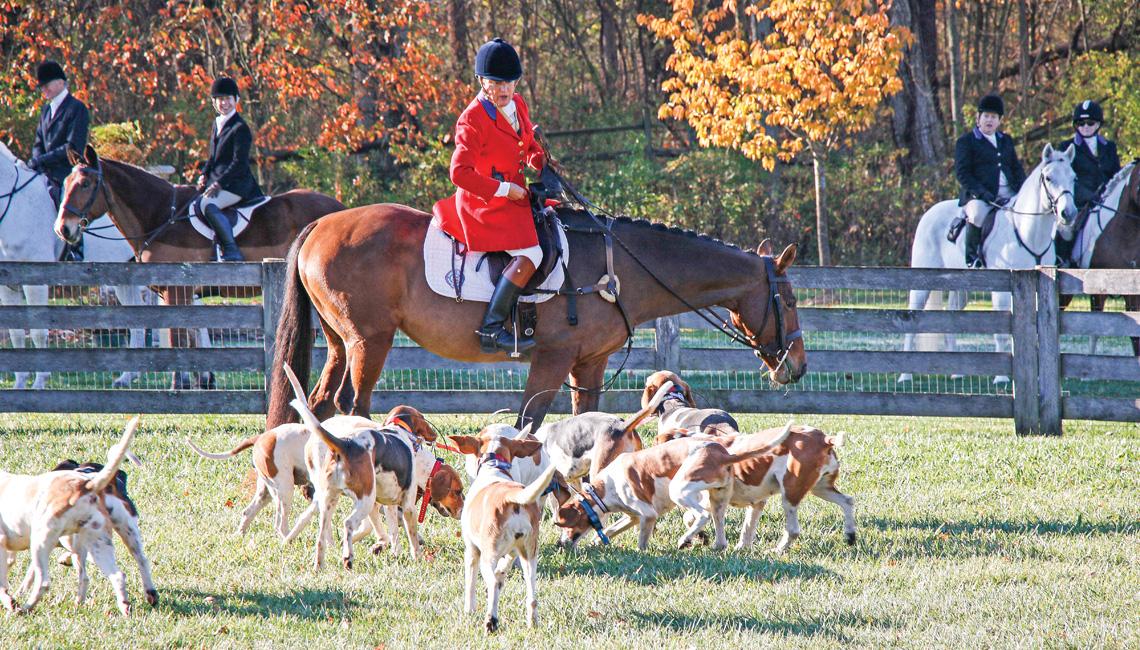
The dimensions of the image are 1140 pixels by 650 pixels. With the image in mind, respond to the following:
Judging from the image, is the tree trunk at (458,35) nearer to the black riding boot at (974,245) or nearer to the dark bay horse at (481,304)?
the black riding boot at (974,245)

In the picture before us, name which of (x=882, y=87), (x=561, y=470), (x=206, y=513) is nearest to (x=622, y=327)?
(x=561, y=470)

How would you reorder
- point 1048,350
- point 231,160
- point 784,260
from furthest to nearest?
1. point 231,160
2. point 1048,350
3. point 784,260

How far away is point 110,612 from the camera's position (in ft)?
16.0

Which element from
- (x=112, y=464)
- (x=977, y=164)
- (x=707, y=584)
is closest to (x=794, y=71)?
(x=977, y=164)

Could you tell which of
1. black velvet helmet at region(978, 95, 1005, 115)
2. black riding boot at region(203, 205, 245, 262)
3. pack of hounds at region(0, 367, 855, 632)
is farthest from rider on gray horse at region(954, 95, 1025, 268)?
black riding boot at region(203, 205, 245, 262)

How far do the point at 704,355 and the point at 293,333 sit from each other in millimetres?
3940

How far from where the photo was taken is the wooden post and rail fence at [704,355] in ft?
32.4

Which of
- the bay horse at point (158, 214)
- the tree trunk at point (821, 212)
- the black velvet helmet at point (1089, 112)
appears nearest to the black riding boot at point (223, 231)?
the bay horse at point (158, 214)

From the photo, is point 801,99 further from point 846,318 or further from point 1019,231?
point 846,318

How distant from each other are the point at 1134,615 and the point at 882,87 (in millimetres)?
14450

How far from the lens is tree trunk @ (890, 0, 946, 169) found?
24.0 metres

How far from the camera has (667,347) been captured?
34.0ft

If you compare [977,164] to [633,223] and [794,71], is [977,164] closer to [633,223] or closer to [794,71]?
[794,71]

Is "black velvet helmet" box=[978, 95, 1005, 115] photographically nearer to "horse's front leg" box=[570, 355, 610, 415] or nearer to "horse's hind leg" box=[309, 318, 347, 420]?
"horse's front leg" box=[570, 355, 610, 415]
